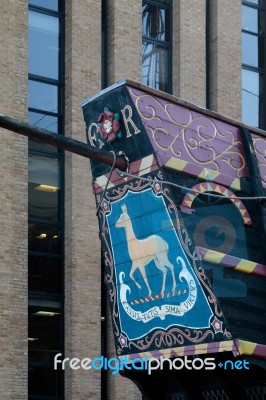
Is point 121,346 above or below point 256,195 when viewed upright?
below

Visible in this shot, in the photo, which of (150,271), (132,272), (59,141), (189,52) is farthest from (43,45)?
(59,141)

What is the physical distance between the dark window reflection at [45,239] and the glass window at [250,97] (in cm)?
603

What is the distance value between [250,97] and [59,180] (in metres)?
5.92

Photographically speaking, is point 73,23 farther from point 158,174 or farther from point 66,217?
point 158,174

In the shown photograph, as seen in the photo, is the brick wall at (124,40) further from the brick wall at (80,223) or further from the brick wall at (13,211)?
the brick wall at (13,211)

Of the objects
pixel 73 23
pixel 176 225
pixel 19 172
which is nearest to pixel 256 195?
pixel 176 225

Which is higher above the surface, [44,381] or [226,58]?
[226,58]

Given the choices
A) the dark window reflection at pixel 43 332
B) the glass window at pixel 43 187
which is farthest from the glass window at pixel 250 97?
the dark window reflection at pixel 43 332

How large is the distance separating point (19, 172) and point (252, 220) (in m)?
7.95

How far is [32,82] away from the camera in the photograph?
21984 millimetres

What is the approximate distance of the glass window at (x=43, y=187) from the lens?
21500mm

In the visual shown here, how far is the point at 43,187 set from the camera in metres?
21.7

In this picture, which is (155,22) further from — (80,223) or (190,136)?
(190,136)

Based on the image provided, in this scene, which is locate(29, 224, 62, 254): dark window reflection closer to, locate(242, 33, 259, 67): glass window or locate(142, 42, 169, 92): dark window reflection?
locate(142, 42, 169, 92): dark window reflection
